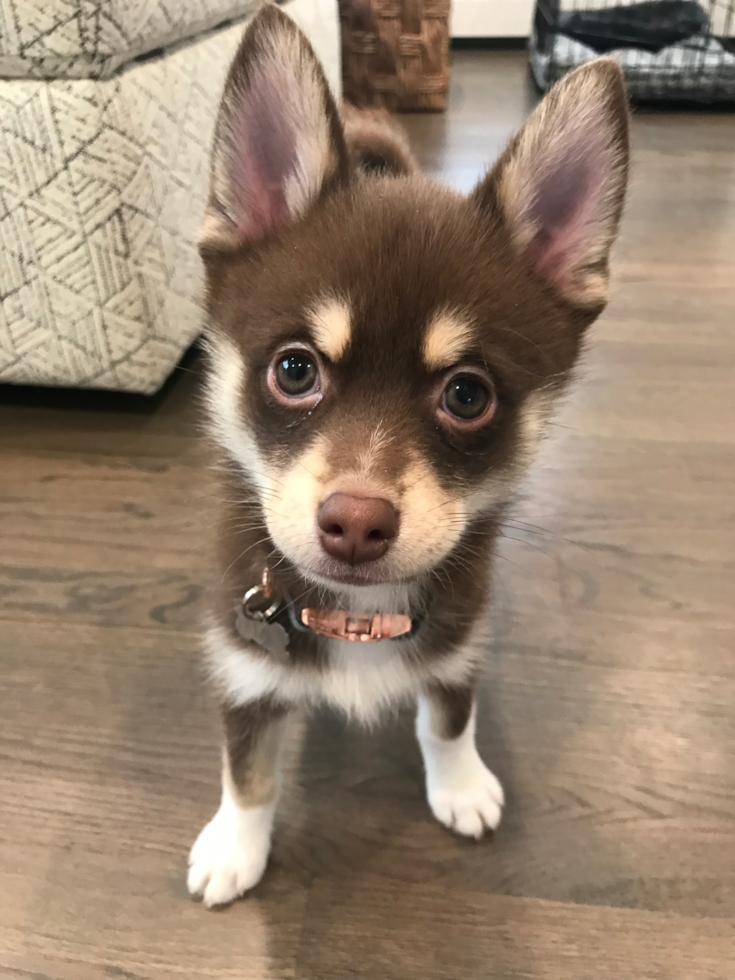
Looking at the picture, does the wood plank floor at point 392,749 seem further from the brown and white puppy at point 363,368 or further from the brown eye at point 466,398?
the brown eye at point 466,398

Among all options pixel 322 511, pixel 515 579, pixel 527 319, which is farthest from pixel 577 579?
pixel 322 511

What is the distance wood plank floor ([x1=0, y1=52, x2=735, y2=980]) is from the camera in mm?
1152

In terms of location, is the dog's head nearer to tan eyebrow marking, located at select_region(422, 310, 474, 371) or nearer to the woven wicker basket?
tan eyebrow marking, located at select_region(422, 310, 474, 371)

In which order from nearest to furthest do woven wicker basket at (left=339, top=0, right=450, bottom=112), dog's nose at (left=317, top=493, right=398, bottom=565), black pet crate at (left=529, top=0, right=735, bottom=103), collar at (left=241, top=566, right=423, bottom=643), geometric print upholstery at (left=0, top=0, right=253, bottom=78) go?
dog's nose at (left=317, top=493, right=398, bottom=565), collar at (left=241, top=566, right=423, bottom=643), geometric print upholstery at (left=0, top=0, right=253, bottom=78), woven wicker basket at (left=339, top=0, right=450, bottom=112), black pet crate at (left=529, top=0, right=735, bottom=103)

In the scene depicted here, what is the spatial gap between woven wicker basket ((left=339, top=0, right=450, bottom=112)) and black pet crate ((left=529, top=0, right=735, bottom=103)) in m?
0.67

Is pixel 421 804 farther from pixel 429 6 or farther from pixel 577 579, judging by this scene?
pixel 429 6

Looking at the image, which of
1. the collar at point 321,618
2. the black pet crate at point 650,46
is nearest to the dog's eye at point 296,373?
the collar at point 321,618

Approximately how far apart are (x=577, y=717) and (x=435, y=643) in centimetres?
44

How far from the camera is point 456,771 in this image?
1.28m

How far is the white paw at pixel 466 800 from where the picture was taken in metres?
1.26

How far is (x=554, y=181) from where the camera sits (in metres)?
1.01

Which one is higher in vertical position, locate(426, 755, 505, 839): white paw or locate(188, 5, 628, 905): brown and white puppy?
locate(188, 5, 628, 905): brown and white puppy

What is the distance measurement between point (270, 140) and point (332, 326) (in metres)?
0.32

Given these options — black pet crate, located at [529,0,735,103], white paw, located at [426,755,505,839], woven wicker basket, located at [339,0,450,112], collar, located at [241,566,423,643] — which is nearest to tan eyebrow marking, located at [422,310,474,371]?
collar, located at [241,566,423,643]
